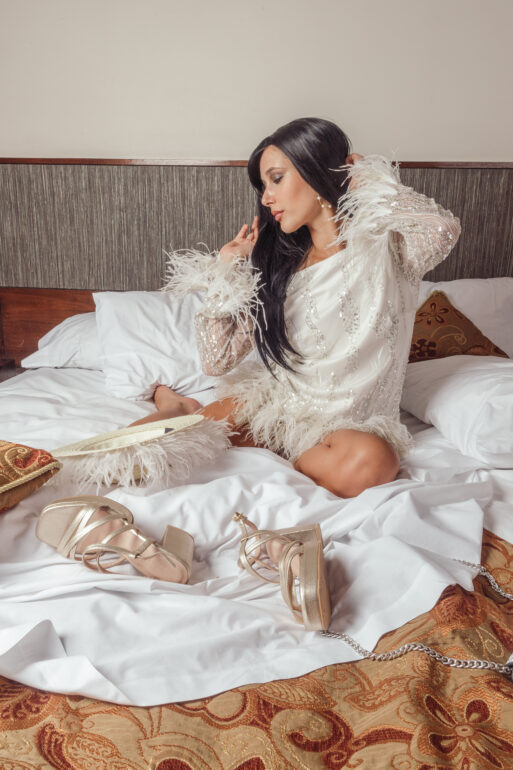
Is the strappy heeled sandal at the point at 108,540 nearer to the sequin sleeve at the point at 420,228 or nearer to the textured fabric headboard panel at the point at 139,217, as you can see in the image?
the sequin sleeve at the point at 420,228

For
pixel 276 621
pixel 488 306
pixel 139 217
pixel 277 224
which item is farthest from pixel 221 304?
pixel 139 217

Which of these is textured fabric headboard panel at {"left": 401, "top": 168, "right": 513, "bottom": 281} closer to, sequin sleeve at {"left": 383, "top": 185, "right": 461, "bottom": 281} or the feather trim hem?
sequin sleeve at {"left": 383, "top": 185, "right": 461, "bottom": 281}

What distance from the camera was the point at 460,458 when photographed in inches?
61.6

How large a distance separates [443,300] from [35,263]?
5.67 feet

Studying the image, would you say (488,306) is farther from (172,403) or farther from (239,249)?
(172,403)

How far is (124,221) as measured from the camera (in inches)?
102

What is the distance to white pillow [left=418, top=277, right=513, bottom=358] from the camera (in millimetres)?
2182

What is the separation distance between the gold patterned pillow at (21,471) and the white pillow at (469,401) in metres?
0.99

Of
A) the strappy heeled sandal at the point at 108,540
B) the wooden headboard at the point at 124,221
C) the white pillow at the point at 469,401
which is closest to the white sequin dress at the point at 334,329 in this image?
the white pillow at the point at 469,401

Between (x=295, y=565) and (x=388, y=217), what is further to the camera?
(x=388, y=217)

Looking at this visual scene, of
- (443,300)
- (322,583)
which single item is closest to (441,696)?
(322,583)

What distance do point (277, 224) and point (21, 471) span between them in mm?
915

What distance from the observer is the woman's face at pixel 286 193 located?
150 centimetres

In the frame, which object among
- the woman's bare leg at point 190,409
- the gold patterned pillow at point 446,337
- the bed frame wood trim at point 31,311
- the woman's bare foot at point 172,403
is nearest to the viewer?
the woman's bare leg at point 190,409
